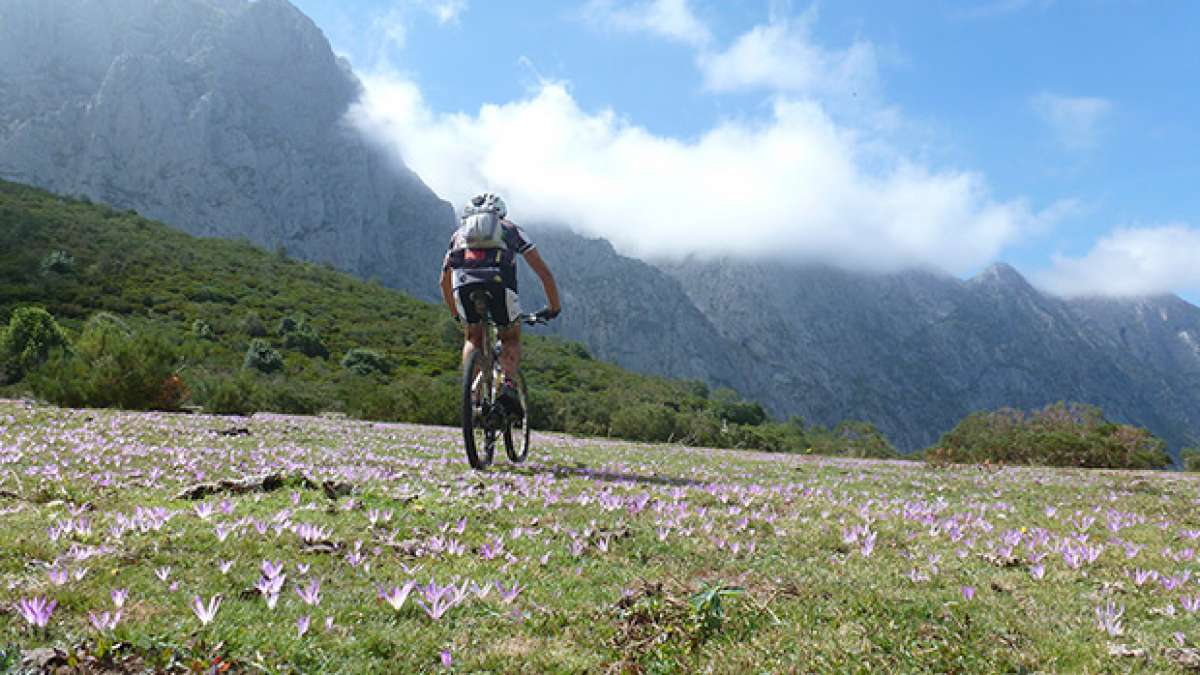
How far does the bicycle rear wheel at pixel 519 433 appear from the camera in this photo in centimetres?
830

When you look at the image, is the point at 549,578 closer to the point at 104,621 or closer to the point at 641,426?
the point at 104,621

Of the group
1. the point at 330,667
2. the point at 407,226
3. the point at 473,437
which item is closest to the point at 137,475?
the point at 473,437

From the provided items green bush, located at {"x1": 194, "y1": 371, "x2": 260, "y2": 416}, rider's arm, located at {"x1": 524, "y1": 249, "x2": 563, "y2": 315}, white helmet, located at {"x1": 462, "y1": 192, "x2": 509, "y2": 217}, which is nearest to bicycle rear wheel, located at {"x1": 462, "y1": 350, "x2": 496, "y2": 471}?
rider's arm, located at {"x1": 524, "y1": 249, "x2": 563, "y2": 315}

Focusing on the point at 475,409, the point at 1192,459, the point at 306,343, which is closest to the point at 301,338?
the point at 306,343

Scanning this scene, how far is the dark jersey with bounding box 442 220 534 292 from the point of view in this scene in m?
7.37

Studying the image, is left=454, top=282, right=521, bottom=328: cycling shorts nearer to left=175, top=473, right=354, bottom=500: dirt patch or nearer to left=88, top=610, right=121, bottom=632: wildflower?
left=175, top=473, right=354, bottom=500: dirt patch

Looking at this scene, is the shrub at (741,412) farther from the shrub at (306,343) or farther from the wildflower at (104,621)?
the wildflower at (104,621)

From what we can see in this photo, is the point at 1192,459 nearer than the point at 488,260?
No

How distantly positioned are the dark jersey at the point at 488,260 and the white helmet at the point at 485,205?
195 millimetres

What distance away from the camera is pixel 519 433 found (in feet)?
29.1

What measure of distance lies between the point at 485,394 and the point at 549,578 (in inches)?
182

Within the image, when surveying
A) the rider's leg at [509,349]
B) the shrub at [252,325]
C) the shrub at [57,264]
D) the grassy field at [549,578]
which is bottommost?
the grassy field at [549,578]

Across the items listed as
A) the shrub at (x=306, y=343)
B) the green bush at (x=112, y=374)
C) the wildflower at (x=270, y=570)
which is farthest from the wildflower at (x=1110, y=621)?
the shrub at (x=306, y=343)

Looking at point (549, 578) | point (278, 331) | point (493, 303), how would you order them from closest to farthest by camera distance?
1. point (549, 578)
2. point (493, 303)
3. point (278, 331)
